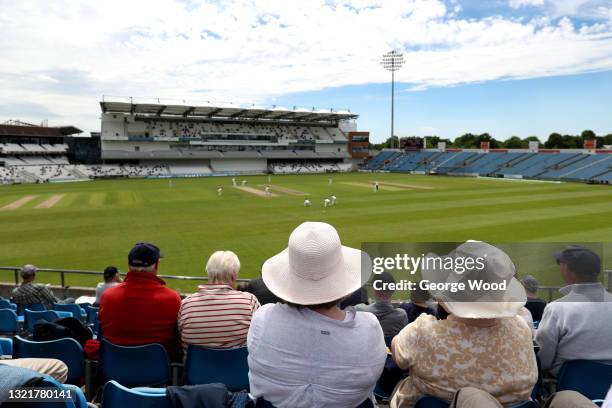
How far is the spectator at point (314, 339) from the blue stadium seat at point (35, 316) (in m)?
4.84

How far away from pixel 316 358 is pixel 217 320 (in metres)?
1.56

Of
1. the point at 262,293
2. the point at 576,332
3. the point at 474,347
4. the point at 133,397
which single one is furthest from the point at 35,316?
the point at 576,332

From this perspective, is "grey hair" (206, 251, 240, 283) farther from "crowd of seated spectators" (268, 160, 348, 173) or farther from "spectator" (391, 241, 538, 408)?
"crowd of seated spectators" (268, 160, 348, 173)

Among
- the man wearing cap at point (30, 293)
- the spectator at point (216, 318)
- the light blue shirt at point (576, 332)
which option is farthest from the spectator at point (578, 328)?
the man wearing cap at point (30, 293)

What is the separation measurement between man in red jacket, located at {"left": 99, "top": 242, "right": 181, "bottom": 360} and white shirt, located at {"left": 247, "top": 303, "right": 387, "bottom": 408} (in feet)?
5.89

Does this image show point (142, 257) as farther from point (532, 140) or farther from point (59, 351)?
point (532, 140)

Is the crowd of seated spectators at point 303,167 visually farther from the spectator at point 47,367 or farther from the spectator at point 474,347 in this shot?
the spectator at point 474,347

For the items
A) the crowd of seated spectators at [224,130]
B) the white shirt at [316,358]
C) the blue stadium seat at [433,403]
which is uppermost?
the crowd of seated spectators at [224,130]

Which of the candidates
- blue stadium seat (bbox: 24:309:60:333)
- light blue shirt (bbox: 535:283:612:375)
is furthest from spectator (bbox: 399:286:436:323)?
blue stadium seat (bbox: 24:309:60:333)

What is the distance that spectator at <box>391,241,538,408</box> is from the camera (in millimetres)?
2350

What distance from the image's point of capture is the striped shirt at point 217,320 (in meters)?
3.60

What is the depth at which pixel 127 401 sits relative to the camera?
250 centimetres

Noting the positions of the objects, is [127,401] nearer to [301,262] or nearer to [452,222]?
[301,262]

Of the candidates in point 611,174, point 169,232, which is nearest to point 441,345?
point 169,232
